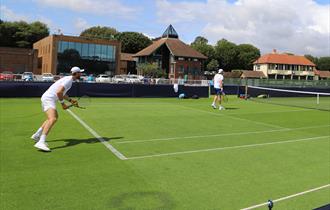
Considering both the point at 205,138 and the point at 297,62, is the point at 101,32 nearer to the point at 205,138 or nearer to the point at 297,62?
the point at 297,62

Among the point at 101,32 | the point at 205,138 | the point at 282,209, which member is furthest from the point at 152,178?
the point at 101,32

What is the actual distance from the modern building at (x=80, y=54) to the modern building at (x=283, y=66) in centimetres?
5815

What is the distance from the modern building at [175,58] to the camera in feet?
261

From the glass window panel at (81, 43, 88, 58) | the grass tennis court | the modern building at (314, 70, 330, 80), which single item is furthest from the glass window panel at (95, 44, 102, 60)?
the modern building at (314, 70, 330, 80)

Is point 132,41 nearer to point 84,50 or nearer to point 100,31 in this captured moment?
point 100,31

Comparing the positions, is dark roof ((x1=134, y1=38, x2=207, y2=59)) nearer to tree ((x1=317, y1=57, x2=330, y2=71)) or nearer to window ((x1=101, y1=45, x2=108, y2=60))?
window ((x1=101, y1=45, x2=108, y2=60))

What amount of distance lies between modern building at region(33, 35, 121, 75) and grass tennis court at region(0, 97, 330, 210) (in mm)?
61384

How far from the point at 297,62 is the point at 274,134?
4680 inches

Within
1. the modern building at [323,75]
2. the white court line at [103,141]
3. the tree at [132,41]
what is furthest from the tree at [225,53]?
the white court line at [103,141]

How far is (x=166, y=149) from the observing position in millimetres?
9539

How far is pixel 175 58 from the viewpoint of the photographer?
79.1 metres

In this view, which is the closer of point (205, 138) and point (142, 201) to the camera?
point (142, 201)

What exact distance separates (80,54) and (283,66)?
7181 cm

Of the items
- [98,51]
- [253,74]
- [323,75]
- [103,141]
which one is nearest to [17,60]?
[98,51]
